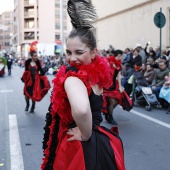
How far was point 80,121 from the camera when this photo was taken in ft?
5.90

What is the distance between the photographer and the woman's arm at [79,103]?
5.70ft

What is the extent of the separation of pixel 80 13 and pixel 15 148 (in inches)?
142

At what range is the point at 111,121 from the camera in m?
7.11

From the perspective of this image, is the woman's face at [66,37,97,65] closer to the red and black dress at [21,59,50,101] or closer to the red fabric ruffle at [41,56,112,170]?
the red fabric ruffle at [41,56,112,170]

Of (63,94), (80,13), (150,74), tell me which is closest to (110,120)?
(150,74)

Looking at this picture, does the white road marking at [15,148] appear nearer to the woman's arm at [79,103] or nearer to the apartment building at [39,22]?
the woman's arm at [79,103]

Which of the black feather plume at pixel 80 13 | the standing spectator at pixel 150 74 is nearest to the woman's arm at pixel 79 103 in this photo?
the black feather plume at pixel 80 13

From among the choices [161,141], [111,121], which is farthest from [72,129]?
[111,121]

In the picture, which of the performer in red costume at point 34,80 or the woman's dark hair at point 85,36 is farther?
the performer in red costume at point 34,80

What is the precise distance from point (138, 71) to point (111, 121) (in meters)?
3.89

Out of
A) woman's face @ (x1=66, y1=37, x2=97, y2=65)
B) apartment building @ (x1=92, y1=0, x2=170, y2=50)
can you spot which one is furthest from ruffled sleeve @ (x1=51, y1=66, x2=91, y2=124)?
apartment building @ (x1=92, y1=0, x2=170, y2=50)

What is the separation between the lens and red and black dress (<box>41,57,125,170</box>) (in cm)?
199

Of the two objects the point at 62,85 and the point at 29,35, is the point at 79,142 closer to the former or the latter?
the point at 62,85

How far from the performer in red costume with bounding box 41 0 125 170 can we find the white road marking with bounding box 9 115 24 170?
2.38 meters
